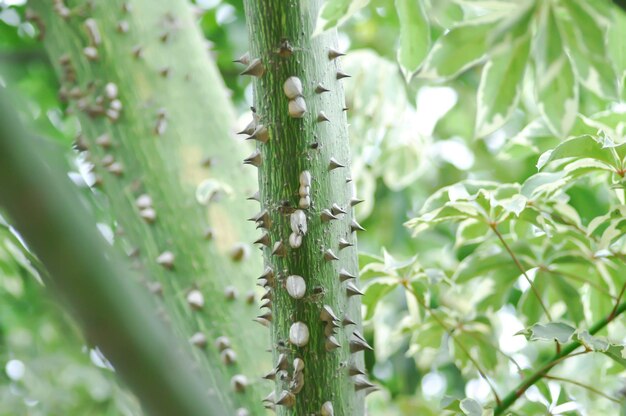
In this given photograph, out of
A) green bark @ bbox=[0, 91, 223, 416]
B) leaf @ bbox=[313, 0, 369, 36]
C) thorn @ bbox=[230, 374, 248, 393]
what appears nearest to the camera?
green bark @ bbox=[0, 91, 223, 416]

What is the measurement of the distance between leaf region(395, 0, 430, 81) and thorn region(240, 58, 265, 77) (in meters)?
0.10

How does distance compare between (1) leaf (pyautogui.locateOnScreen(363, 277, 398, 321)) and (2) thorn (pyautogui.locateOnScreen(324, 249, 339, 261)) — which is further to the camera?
(1) leaf (pyautogui.locateOnScreen(363, 277, 398, 321))

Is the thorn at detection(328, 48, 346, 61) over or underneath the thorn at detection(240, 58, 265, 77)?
over

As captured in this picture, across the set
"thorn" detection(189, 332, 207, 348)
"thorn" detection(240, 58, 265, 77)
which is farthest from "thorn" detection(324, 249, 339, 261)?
"thorn" detection(189, 332, 207, 348)

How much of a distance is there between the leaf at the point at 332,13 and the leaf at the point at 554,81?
4.5 inches

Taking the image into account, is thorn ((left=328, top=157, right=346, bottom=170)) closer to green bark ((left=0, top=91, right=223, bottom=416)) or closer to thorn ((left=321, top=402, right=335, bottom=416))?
thorn ((left=321, top=402, right=335, bottom=416))

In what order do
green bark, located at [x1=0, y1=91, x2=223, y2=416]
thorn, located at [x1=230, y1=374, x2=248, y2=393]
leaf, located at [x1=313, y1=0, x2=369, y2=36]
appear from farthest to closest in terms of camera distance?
1. thorn, located at [x1=230, y1=374, x2=248, y2=393]
2. leaf, located at [x1=313, y1=0, x2=369, y2=36]
3. green bark, located at [x1=0, y1=91, x2=223, y2=416]

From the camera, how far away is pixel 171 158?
0.69 meters

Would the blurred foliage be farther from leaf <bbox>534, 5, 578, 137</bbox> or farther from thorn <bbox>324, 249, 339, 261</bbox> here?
thorn <bbox>324, 249, 339, 261</bbox>

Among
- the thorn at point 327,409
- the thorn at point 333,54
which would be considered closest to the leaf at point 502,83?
the thorn at point 333,54

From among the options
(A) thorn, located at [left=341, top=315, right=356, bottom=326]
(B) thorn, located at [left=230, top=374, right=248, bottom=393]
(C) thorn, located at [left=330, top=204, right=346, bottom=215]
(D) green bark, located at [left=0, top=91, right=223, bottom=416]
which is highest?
(C) thorn, located at [left=330, top=204, right=346, bottom=215]

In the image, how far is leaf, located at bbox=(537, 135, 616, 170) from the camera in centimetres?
48

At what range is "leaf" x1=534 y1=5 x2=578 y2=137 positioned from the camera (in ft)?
1.41

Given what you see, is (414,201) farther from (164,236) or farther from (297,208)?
(297,208)
